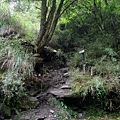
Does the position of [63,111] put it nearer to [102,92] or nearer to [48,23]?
[102,92]

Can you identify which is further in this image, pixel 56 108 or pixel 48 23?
pixel 48 23

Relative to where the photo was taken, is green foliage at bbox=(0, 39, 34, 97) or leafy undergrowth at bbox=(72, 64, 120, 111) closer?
green foliage at bbox=(0, 39, 34, 97)

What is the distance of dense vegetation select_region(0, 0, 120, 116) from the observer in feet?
11.3

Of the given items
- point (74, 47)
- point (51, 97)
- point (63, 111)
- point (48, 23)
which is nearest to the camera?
point (63, 111)

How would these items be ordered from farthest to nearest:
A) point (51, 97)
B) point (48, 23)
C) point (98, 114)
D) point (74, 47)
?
1. point (74, 47)
2. point (48, 23)
3. point (51, 97)
4. point (98, 114)

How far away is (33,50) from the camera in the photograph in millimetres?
4797

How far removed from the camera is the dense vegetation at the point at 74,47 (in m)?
3.44

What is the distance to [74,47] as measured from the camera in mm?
6176

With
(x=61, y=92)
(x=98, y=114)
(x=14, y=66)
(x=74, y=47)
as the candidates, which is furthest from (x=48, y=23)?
(x=98, y=114)

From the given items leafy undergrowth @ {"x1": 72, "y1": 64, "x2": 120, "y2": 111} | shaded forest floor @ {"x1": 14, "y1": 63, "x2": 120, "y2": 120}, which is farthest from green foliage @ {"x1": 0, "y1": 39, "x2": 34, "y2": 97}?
leafy undergrowth @ {"x1": 72, "y1": 64, "x2": 120, "y2": 111}

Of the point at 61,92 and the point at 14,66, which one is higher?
the point at 14,66

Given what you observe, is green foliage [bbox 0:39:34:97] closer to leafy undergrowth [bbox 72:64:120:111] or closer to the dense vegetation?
the dense vegetation

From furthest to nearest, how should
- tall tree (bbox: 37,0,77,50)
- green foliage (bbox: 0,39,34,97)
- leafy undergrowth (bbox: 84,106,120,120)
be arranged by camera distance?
tall tree (bbox: 37,0,77,50) < leafy undergrowth (bbox: 84,106,120,120) < green foliage (bbox: 0,39,34,97)

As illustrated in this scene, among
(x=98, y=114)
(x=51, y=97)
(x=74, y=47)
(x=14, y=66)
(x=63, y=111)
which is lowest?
(x=98, y=114)
